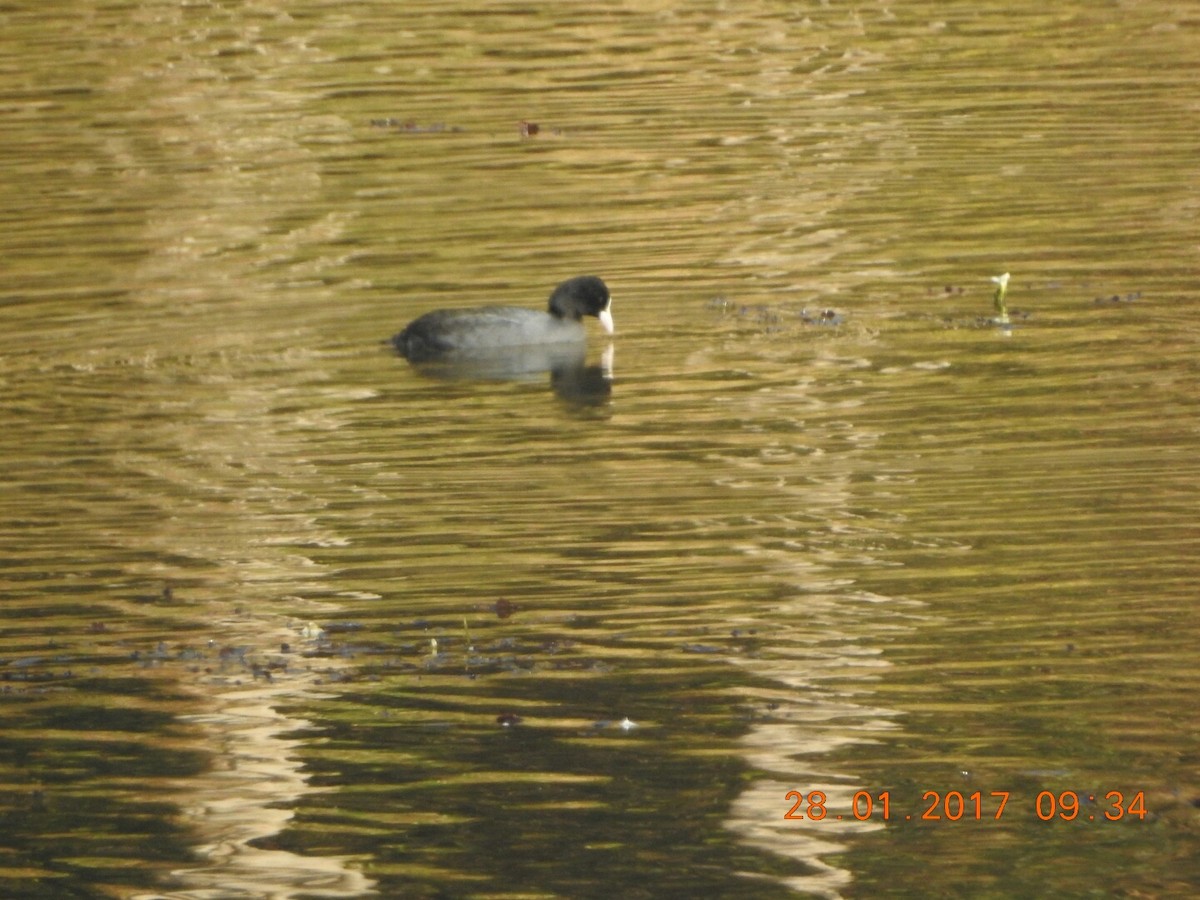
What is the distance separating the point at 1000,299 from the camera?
14.7m

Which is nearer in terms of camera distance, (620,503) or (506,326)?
(620,503)

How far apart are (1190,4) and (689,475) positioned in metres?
17.7

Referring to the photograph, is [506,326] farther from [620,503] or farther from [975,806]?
[975,806]

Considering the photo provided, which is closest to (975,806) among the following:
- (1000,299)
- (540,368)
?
(1000,299)

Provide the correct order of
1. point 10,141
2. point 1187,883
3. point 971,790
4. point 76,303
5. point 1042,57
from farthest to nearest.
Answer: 1. point 1042,57
2. point 10,141
3. point 76,303
4. point 971,790
5. point 1187,883

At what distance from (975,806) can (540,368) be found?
770 centimetres

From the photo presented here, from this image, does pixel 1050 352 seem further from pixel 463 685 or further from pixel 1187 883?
pixel 1187 883

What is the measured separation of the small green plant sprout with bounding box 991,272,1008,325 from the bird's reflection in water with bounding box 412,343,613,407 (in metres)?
2.26

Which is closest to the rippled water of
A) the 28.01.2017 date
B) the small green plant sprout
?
the 28.01.2017 date

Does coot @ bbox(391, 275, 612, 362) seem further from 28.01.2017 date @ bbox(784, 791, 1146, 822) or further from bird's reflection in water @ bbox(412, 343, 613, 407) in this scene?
28.01.2017 date @ bbox(784, 791, 1146, 822)

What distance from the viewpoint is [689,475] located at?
1155 cm

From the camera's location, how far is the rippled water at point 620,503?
758 cm

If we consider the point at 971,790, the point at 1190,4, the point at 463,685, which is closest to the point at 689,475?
the point at 463,685

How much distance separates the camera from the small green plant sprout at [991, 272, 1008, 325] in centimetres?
1448
